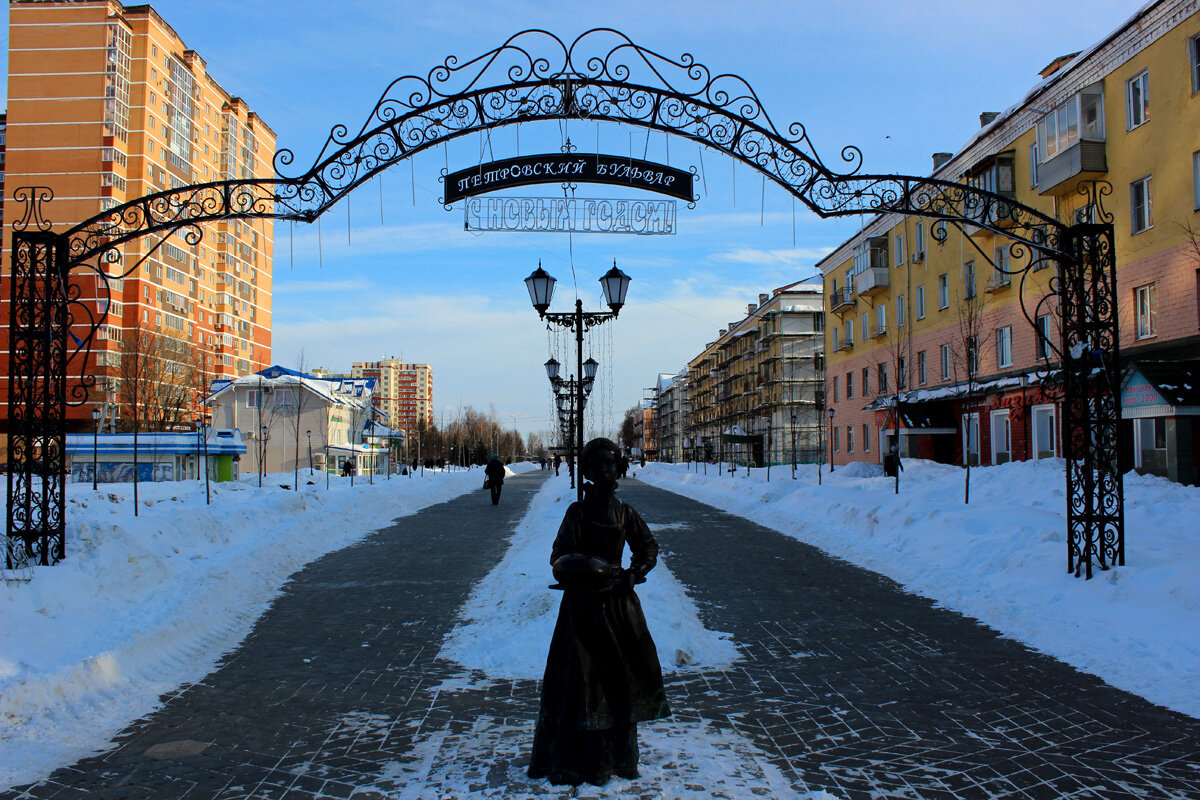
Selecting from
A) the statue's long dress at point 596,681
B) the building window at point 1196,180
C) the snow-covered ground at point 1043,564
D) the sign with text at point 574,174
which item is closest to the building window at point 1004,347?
the snow-covered ground at point 1043,564

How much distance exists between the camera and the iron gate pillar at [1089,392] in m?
8.88

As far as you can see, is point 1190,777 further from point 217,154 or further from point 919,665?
point 217,154

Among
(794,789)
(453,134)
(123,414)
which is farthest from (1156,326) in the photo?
(123,414)

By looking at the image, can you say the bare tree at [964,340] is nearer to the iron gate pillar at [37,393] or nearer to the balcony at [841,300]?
the balcony at [841,300]

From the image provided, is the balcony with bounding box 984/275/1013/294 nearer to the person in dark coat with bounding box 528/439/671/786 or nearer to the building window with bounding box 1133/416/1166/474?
the building window with bounding box 1133/416/1166/474

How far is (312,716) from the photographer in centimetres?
541

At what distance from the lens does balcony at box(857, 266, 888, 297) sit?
127 feet

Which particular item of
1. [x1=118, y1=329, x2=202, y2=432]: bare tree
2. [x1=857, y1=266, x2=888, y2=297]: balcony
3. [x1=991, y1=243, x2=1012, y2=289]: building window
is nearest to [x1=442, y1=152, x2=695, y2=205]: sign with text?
[x1=991, y1=243, x2=1012, y2=289]: building window

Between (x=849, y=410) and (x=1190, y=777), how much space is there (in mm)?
41661

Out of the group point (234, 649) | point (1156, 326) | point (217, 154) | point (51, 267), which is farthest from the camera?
point (217, 154)

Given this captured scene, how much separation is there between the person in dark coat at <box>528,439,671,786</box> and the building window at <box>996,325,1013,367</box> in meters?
27.3

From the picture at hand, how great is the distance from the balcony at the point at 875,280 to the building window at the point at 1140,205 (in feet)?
57.5

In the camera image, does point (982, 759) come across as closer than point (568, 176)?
Yes

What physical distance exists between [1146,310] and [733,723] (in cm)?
2077
